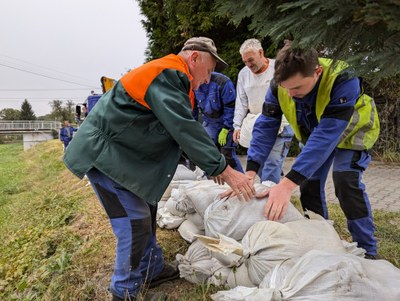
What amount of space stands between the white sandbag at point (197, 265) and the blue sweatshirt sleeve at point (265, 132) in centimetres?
67

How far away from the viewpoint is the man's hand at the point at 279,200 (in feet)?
7.03

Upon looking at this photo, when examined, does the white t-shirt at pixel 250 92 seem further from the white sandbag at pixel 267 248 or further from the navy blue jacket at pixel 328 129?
the white sandbag at pixel 267 248

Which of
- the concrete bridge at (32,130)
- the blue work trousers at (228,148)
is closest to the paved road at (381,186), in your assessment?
the blue work trousers at (228,148)

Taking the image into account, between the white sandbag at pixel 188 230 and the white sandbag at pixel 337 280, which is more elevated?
the white sandbag at pixel 337 280

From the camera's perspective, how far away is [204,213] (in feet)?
8.39

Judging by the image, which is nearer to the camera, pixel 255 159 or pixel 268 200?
pixel 268 200

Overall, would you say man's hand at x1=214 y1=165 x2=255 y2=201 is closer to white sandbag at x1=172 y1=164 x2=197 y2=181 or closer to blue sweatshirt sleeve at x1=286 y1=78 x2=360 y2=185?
blue sweatshirt sleeve at x1=286 y1=78 x2=360 y2=185

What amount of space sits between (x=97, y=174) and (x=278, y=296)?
117cm

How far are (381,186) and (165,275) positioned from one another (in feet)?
14.1

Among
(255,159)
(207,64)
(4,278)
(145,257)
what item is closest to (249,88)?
(255,159)

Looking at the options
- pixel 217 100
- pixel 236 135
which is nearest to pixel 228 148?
pixel 236 135

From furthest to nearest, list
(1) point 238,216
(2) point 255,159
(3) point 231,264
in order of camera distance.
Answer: (2) point 255,159 → (1) point 238,216 → (3) point 231,264

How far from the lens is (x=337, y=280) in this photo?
4.93 ft

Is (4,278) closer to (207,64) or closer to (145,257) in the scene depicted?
(145,257)
